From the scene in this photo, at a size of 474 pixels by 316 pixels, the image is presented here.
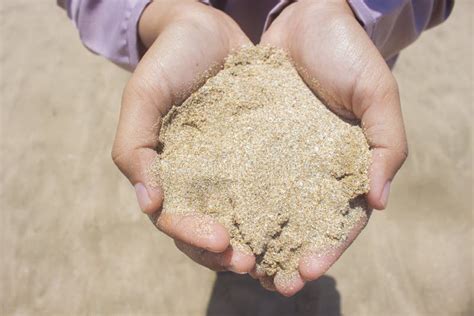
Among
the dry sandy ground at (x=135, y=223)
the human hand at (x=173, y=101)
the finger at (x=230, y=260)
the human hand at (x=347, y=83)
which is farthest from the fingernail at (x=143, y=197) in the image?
the dry sandy ground at (x=135, y=223)

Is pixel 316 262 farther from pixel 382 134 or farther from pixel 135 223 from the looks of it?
pixel 135 223

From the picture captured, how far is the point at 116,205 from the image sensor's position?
8.93ft

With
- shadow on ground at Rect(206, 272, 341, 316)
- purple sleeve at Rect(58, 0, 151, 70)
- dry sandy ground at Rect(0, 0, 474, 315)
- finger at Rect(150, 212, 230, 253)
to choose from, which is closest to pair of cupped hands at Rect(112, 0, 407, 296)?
finger at Rect(150, 212, 230, 253)

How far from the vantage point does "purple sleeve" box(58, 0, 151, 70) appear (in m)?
2.11

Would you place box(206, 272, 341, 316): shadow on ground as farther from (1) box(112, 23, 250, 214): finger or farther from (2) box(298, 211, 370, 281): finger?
(1) box(112, 23, 250, 214): finger

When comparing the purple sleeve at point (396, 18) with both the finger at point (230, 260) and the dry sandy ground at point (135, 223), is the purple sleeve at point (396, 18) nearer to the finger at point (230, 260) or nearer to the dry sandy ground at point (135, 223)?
the dry sandy ground at point (135, 223)

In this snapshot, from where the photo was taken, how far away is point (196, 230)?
5.15 feet

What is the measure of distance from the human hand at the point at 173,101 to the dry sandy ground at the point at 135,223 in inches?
36.2

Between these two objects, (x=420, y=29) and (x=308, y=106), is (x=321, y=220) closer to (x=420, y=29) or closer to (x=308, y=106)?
(x=308, y=106)

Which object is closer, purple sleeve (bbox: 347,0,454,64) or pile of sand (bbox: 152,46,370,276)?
pile of sand (bbox: 152,46,370,276)

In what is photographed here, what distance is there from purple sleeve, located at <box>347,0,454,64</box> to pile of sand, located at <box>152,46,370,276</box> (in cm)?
Answer: 50

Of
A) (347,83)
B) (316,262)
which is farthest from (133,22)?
(316,262)

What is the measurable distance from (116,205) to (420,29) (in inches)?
74.6

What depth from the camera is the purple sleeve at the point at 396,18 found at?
2.00 metres
